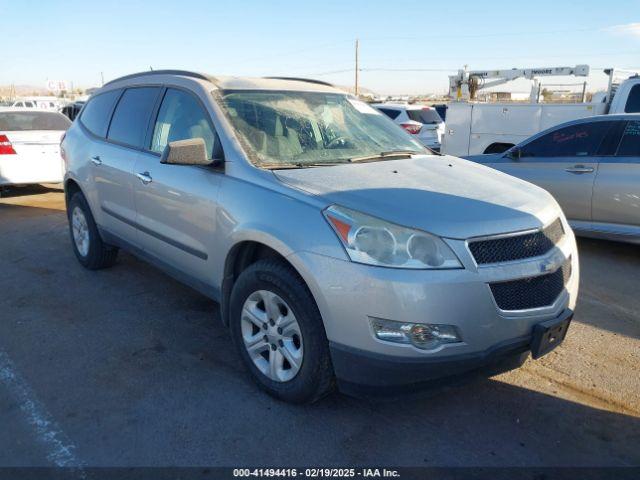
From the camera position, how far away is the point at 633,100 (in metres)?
9.26

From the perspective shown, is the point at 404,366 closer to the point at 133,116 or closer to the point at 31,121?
the point at 133,116

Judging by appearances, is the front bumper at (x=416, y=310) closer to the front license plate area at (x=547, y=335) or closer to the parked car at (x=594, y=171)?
the front license plate area at (x=547, y=335)

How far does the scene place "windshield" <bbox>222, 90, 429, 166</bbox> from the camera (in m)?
3.45

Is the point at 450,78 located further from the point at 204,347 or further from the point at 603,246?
the point at 204,347

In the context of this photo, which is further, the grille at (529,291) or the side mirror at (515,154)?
the side mirror at (515,154)

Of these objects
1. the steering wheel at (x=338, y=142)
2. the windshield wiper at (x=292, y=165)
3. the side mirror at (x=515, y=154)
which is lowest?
the side mirror at (x=515, y=154)

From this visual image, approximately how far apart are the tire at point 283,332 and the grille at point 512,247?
848mm

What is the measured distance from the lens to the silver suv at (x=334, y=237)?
99.0 inches

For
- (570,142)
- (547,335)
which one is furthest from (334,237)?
(570,142)

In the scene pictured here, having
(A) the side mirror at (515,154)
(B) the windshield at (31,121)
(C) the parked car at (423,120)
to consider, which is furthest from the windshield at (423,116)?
(B) the windshield at (31,121)

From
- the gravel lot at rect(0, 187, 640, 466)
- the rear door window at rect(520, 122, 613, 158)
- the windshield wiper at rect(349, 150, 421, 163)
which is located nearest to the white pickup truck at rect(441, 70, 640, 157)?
the rear door window at rect(520, 122, 613, 158)

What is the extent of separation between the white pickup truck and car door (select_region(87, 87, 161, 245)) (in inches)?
310

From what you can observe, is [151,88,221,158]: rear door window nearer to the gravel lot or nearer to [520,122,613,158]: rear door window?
the gravel lot

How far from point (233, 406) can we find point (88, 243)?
302 cm
